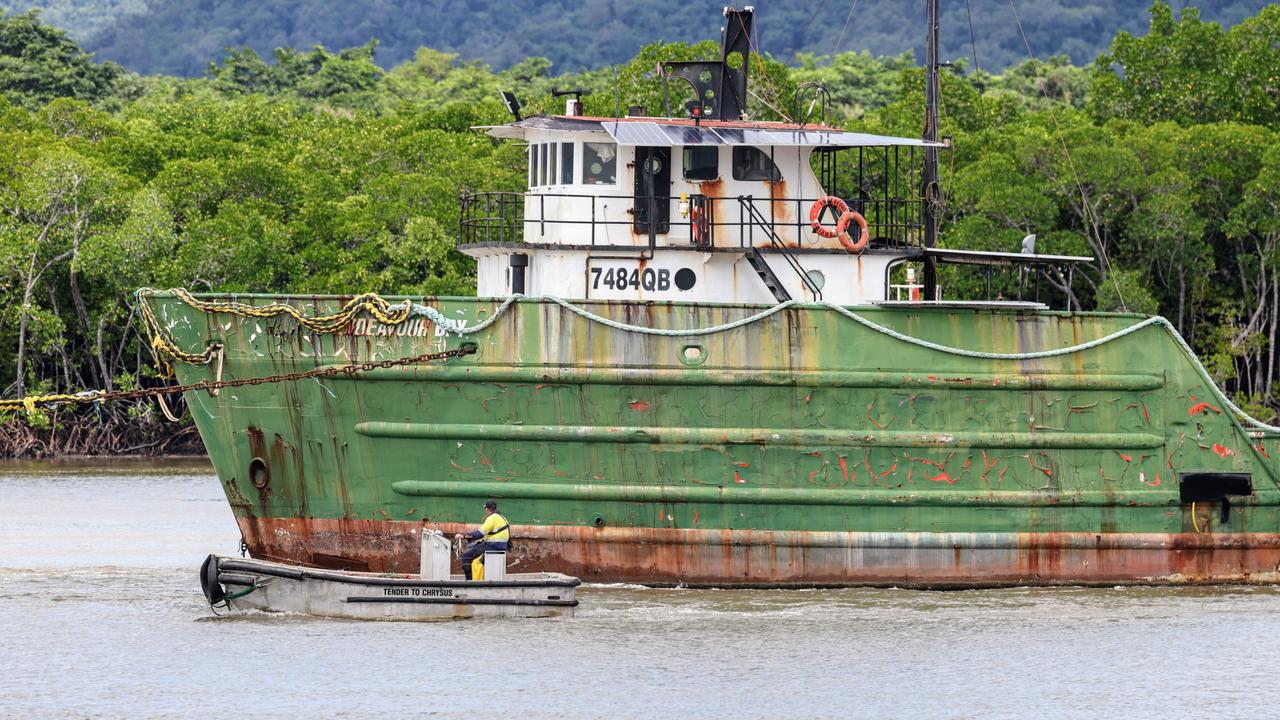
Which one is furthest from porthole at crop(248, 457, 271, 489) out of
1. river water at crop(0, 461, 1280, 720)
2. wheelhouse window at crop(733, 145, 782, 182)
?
wheelhouse window at crop(733, 145, 782, 182)

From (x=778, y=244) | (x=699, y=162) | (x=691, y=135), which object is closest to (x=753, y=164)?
(x=699, y=162)

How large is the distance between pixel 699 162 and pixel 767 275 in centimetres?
178

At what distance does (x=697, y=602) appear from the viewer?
23.1 m

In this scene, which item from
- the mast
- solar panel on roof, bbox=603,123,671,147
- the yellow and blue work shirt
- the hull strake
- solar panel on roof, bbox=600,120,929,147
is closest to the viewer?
the yellow and blue work shirt

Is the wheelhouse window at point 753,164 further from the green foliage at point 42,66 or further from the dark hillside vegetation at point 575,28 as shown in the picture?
the dark hillside vegetation at point 575,28

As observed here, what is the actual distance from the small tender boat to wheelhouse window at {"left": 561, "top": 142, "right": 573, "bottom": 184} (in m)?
5.21

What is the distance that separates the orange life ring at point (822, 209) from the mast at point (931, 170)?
136 centimetres

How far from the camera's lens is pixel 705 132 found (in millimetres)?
24859

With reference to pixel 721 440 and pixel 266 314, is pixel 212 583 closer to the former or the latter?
pixel 266 314

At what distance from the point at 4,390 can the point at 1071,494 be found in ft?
112

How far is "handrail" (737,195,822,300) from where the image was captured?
80.4ft

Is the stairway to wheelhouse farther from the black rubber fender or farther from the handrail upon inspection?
the black rubber fender

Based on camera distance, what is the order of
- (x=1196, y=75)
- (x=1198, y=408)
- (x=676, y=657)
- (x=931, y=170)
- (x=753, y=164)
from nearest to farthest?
(x=676, y=657), (x=1198, y=408), (x=753, y=164), (x=931, y=170), (x=1196, y=75)

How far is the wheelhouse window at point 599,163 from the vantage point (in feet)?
81.5
